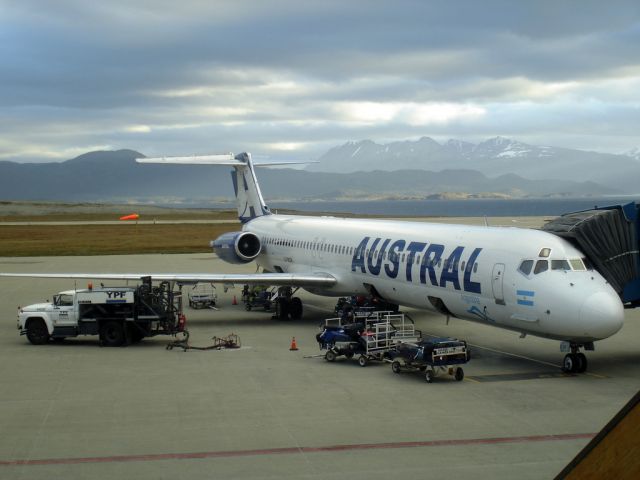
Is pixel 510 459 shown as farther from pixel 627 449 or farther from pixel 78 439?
pixel 627 449

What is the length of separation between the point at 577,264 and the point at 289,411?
8013 millimetres

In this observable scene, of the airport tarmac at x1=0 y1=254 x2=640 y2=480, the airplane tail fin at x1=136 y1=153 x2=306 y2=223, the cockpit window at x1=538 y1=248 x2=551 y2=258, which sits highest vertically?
the airplane tail fin at x1=136 y1=153 x2=306 y2=223

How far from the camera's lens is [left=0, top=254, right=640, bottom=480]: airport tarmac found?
12969 mm

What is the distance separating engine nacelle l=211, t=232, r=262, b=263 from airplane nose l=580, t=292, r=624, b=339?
1952 cm

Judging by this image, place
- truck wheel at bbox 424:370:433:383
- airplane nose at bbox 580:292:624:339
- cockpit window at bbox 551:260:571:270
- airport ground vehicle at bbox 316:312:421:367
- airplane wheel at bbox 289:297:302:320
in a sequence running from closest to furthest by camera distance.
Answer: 1. airplane nose at bbox 580:292:624:339
2. truck wheel at bbox 424:370:433:383
3. cockpit window at bbox 551:260:571:270
4. airport ground vehicle at bbox 316:312:421:367
5. airplane wheel at bbox 289:297:302:320

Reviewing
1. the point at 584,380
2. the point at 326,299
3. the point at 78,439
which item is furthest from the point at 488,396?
the point at 326,299

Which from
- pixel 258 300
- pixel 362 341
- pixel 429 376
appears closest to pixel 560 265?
pixel 429 376

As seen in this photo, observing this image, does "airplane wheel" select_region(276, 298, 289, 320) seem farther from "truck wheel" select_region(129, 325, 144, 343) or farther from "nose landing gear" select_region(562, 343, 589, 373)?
"nose landing gear" select_region(562, 343, 589, 373)

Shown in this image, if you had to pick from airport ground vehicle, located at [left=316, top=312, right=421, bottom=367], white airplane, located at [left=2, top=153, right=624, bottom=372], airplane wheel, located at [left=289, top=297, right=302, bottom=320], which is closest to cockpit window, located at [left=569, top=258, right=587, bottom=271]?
white airplane, located at [left=2, top=153, right=624, bottom=372]

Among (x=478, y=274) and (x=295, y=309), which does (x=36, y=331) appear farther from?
(x=478, y=274)

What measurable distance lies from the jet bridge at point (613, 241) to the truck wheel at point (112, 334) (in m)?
12.9

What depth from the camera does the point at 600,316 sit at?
18.1 metres

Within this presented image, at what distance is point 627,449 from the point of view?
14.3 feet

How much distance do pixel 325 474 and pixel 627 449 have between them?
28.2 feet
